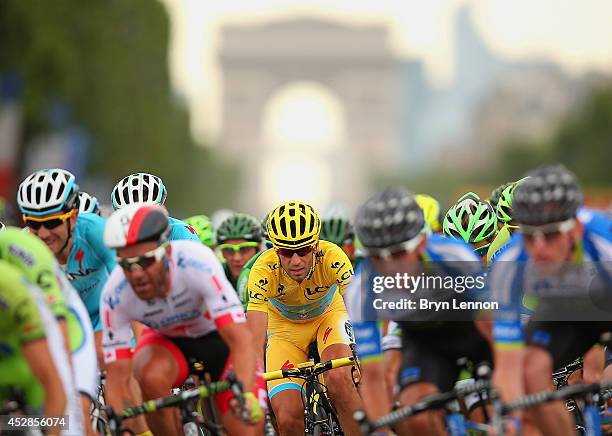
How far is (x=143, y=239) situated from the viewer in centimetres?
759

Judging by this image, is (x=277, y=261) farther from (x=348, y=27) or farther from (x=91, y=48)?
(x=348, y=27)

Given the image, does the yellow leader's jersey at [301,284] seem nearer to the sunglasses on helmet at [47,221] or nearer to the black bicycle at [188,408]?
the sunglasses on helmet at [47,221]

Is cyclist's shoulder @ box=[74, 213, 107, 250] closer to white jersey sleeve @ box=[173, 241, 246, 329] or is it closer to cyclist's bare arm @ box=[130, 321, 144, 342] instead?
cyclist's bare arm @ box=[130, 321, 144, 342]

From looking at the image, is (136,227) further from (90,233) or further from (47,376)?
(90,233)

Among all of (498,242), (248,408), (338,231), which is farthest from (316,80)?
(248,408)

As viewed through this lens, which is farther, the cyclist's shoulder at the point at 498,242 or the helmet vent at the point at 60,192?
the cyclist's shoulder at the point at 498,242

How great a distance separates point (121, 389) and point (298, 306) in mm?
3146

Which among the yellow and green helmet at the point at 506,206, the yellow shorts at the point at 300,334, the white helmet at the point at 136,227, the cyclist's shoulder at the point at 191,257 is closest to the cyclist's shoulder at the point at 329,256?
the yellow shorts at the point at 300,334

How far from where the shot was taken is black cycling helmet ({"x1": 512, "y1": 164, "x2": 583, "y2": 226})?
717 centimetres

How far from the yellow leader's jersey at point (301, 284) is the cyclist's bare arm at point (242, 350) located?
2.26m

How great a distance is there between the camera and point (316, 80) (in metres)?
164

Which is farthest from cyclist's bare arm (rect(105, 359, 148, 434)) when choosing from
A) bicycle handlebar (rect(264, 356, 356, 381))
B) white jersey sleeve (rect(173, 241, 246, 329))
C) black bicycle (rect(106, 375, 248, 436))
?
bicycle handlebar (rect(264, 356, 356, 381))

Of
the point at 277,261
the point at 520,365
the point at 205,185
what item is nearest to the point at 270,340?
the point at 277,261

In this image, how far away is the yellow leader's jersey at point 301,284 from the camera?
411 inches
